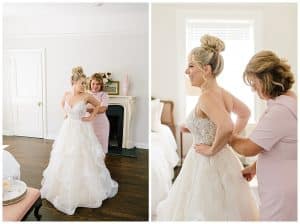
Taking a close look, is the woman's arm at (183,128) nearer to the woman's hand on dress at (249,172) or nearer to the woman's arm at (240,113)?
the woman's arm at (240,113)

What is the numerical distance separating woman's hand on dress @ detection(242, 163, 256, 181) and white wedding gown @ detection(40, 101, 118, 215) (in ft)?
2.22

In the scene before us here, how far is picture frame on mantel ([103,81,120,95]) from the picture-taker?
5.08ft

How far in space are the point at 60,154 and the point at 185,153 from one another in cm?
67

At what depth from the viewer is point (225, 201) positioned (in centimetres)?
143

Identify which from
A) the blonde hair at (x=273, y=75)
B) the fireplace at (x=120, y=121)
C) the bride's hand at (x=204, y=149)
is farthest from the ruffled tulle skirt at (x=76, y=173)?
the blonde hair at (x=273, y=75)

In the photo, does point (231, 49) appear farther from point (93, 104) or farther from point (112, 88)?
point (93, 104)

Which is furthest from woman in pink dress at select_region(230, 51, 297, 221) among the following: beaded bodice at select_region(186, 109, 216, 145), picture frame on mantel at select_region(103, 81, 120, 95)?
picture frame on mantel at select_region(103, 81, 120, 95)

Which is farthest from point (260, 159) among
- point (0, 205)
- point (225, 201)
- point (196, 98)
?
point (0, 205)

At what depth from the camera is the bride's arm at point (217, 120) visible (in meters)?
1.37

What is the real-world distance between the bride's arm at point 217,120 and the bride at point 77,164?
55cm

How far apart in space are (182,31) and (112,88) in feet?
1.55

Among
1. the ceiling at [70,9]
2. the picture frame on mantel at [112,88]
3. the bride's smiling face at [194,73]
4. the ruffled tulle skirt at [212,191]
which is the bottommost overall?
the ruffled tulle skirt at [212,191]

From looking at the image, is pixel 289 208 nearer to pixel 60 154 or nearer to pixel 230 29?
pixel 230 29

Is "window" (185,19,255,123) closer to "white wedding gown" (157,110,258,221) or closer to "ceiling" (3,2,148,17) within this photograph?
"white wedding gown" (157,110,258,221)
